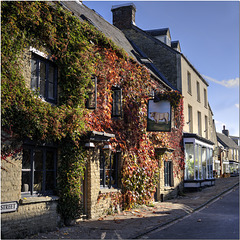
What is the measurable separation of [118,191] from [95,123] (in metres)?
3.08

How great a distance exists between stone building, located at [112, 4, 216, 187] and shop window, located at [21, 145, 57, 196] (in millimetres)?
13521

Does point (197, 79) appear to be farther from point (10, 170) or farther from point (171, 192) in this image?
point (10, 170)

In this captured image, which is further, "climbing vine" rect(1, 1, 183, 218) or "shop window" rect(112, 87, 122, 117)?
"shop window" rect(112, 87, 122, 117)

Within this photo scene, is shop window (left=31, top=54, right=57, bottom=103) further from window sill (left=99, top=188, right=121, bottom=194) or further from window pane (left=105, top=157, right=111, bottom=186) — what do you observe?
window sill (left=99, top=188, right=121, bottom=194)

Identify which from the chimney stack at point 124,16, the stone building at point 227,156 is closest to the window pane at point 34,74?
the chimney stack at point 124,16

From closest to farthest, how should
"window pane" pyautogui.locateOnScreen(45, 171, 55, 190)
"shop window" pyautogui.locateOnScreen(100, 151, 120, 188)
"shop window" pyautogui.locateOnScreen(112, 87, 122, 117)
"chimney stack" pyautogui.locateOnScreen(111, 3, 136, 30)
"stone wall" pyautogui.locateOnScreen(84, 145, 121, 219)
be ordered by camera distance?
"window pane" pyautogui.locateOnScreen(45, 171, 55, 190), "stone wall" pyautogui.locateOnScreen(84, 145, 121, 219), "shop window" pyautogui.locateOnScreen(100, 151, 120, 188), "shop window" pyautogui.locateOnScreen(112, 87, 122, 117), "chimney stack" pyautogui.locateOnScreen(111, 3, 136, 30)

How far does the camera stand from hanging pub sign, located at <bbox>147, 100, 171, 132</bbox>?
14.6m

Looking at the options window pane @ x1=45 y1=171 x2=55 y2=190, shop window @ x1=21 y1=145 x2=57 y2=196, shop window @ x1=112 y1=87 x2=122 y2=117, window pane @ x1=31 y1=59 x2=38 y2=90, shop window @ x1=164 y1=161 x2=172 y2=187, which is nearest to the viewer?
shop window @ x1=21 y1=145 x2=57 y2=196

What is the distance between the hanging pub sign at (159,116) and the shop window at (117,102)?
2149 mm

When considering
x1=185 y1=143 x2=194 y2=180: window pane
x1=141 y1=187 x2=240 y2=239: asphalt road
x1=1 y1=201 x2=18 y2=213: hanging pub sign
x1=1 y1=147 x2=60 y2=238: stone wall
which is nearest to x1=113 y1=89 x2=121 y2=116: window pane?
x1=141 y1=187 x2=240 y2=239: asphalt road

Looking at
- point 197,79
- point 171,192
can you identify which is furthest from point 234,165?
point 171,192

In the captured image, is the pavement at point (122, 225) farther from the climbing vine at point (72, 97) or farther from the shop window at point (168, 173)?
the shop window at point (168, 173)

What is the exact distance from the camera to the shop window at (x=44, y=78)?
31.3 ft

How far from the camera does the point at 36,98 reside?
899 cm
